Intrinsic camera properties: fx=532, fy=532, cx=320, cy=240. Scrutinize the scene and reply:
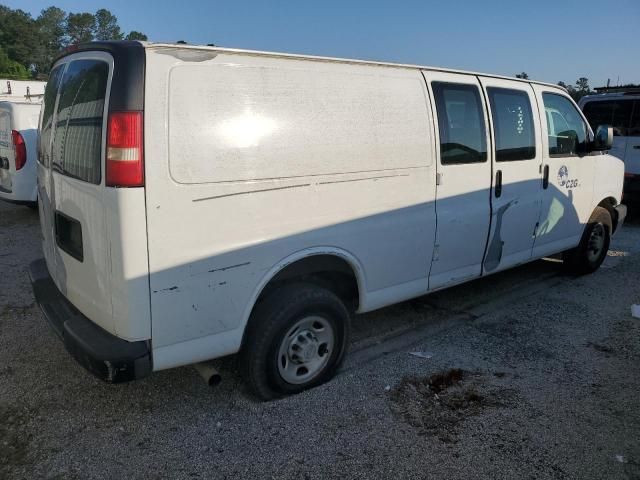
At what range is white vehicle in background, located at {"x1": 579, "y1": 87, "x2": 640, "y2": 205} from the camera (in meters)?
9.41

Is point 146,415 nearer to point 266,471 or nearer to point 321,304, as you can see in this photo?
point 266,471

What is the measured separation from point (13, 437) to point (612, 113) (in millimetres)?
10358

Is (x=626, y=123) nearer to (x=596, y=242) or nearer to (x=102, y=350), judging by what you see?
(x=596, y=242)

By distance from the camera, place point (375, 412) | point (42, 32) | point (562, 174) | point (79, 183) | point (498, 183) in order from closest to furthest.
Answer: point (79, 183) < point (375, 412) < point (498, 183) < point (562, 174) < point (42, 32)

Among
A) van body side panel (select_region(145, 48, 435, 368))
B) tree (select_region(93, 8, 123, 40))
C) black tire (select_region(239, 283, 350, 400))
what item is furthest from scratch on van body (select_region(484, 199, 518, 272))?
tree (select_region(93, 8, 123, 40))

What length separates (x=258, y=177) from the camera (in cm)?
293

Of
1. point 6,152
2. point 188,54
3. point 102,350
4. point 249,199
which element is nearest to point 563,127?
point 249,199

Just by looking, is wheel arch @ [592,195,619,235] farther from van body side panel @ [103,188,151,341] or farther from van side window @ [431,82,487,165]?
van body side panel @ [103,188,151,341]

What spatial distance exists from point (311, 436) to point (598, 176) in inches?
178

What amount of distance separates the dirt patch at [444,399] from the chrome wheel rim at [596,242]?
3.17 meters

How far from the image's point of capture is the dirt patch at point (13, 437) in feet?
9.00

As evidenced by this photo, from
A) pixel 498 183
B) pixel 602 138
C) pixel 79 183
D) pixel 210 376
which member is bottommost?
pixel 210 376

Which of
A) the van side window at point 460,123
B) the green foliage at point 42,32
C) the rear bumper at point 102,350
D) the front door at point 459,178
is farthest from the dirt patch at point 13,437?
Result: the green foliage at point 42,32

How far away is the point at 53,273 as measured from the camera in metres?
3.48
